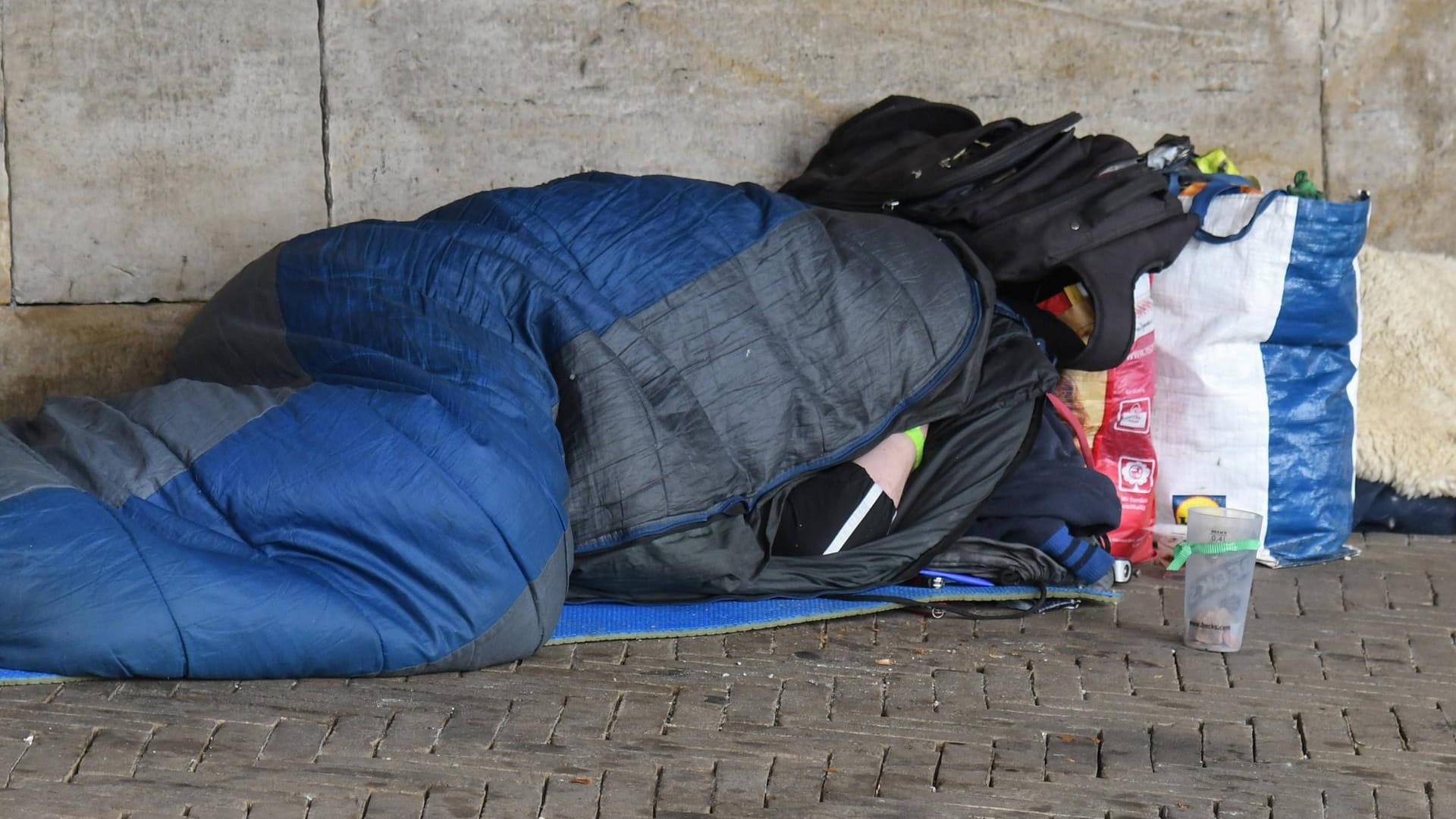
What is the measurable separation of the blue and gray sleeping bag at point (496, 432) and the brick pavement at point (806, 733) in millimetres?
122

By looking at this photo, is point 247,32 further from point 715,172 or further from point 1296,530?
point 1296,530

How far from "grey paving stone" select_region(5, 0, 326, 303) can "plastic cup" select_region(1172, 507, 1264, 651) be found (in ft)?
7.81

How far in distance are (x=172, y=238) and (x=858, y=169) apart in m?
1.79

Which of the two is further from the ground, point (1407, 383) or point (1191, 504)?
point (1407, 383)

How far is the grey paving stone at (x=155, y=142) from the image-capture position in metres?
3.70

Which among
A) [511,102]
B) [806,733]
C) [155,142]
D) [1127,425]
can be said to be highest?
[511,102]

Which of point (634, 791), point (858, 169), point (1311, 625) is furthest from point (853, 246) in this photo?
point (634, 791)

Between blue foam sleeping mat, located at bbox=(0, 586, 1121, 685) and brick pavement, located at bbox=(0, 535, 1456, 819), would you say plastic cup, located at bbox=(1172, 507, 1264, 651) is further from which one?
blue foam sleeping mat, located at bbox=(0, 586, 1121, 685)

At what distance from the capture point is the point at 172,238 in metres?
3.79

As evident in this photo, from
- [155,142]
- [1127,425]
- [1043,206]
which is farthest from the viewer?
[155,142]

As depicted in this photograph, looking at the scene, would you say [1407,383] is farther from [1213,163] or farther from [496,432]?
[496,432]

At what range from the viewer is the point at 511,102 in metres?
3.89

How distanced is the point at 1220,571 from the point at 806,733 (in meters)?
0.98

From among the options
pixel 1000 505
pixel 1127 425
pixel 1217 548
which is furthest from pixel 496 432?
pixel 1127 425
